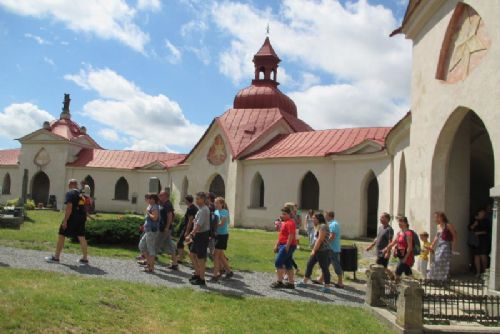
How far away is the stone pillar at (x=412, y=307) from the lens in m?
7.28

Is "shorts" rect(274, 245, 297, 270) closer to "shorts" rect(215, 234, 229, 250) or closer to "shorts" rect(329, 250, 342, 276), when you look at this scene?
"shorts" rect(329, 250, 342, 276)

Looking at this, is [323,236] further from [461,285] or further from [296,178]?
[296,178]

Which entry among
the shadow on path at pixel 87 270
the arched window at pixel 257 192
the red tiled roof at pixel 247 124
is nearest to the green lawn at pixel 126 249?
the shadow on path at pixel 87 270

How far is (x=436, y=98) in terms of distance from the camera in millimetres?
11133

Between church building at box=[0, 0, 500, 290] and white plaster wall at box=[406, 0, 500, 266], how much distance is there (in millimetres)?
26

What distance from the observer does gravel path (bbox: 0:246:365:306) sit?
9836mm

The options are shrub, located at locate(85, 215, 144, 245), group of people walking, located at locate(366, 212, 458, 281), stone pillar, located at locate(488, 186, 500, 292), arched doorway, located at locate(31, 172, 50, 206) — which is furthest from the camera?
arched doorway, located at locate(31, 172, 50, 206)

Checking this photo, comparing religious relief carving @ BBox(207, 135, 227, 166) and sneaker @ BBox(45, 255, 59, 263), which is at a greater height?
religious relief carving @ BBox(207, 135, 227, 166)

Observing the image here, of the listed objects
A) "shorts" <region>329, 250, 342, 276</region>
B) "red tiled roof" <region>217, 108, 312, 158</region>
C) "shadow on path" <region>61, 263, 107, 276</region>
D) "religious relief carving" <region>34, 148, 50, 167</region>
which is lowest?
"shadow on path" <region>61, 263, 107, 276</region>

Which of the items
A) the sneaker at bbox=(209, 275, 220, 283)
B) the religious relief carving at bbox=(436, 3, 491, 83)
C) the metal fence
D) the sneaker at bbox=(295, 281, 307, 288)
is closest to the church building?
the religious relief carving at bbox=(436, 3, 491, 83)

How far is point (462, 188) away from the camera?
37.8ft

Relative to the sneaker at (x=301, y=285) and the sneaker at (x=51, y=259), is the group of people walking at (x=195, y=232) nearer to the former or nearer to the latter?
the sneaker at (x=301, y=285)

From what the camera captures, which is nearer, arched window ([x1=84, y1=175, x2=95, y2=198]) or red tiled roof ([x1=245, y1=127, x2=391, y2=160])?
red tiled roof ([x1=245, y1=127, x2=391, y2=160])

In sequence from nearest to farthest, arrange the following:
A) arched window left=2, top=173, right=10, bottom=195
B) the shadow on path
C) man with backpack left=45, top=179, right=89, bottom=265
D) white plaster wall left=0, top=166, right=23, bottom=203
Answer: the shadow on path < man with backpack left=45, top=179, right=89, bottom=265 < white plaster wall left=0, top=166, right=23, bottom=203 < arched window left=2, top=173, right=10, bottom=195
